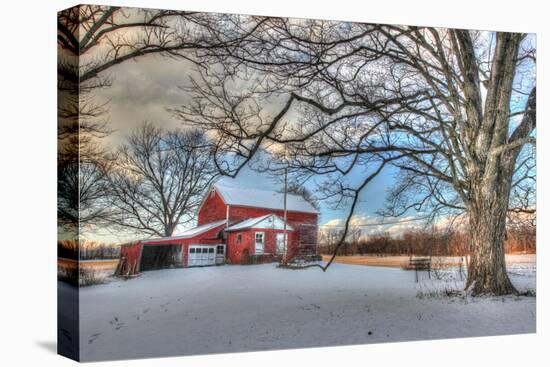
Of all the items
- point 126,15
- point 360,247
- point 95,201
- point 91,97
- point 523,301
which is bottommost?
point 523,301

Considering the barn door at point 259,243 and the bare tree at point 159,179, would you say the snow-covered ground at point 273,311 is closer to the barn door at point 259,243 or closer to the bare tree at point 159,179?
the barn door at point 259,243

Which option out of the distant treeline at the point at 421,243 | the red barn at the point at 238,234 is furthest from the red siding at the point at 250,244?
the distant treeline at the point at 421,243

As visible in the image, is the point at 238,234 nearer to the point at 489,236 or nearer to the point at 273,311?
the point at 273,311

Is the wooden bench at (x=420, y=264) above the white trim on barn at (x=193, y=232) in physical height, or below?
below

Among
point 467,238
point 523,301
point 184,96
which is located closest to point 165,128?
point 184,96

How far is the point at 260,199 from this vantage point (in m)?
8.48

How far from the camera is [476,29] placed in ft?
31.6

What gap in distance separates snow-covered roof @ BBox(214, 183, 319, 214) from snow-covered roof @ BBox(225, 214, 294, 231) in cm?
15

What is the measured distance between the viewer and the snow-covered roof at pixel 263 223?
27.9 ft

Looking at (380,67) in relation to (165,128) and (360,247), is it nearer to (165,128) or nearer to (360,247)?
(360,247)

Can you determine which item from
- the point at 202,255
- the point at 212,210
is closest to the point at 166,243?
the point at 202,255

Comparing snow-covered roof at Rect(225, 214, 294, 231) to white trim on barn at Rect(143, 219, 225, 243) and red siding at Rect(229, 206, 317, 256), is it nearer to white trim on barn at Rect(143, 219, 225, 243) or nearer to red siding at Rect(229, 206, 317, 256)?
red siding at Rect(229, 206, 317, 256)

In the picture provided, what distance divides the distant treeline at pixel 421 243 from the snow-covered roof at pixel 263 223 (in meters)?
0.64

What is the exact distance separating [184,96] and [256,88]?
971 mm
